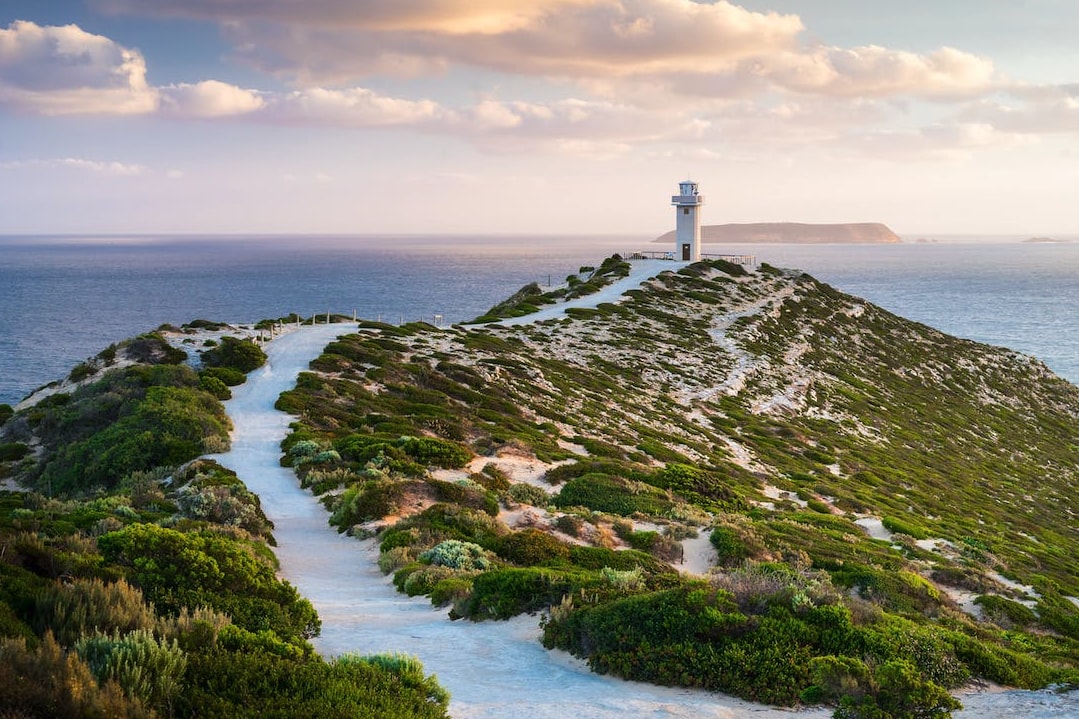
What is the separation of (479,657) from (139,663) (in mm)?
4825

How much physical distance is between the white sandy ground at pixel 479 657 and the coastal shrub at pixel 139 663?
3107mm

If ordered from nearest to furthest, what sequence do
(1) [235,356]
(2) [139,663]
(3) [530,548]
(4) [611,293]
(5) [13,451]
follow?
(2) [139,663] → (3) [530,548] → (5) [13,451] → (1) [235,356] → (4) [611,293]

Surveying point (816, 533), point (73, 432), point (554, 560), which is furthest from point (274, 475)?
point (816, 533)

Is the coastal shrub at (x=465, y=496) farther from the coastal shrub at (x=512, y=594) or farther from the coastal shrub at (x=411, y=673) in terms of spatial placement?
the coastal shrub at (x=411, y=673)

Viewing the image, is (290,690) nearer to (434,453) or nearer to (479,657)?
(479,657)

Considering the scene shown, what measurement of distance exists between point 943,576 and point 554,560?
12105 millimetres

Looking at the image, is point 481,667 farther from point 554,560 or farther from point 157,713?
point 554,560

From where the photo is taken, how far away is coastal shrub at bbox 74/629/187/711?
6871 millimetres

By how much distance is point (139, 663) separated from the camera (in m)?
7.19

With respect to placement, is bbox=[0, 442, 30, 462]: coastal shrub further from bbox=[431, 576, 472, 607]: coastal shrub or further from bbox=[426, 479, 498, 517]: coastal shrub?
bbox=[431, 576, 472, 607]: coastal shrub

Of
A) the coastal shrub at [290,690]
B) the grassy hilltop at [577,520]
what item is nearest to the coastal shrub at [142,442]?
the grassy hilltop at [577,520]

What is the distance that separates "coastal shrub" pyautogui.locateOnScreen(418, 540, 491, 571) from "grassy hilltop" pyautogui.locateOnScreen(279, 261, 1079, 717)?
0.05 metres

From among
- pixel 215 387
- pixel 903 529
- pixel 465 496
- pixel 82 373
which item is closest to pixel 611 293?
pixel 82 373

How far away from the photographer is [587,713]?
8.75 metres
